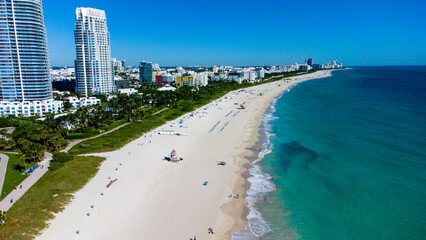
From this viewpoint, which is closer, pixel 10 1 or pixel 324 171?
pixel 324 171

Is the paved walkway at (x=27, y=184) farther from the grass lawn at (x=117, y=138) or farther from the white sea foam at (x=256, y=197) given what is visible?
the white sea foam at (x=256, y=197)

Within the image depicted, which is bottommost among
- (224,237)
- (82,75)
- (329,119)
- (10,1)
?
(224,237)

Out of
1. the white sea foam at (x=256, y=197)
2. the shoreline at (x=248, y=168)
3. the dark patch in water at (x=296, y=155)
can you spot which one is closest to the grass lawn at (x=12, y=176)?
the shoreline at (x=248, y=168)

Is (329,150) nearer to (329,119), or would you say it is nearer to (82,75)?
(329,119)

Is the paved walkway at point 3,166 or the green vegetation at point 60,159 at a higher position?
the green vegetation at point 60,159

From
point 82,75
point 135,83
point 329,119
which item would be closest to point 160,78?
point 135,83

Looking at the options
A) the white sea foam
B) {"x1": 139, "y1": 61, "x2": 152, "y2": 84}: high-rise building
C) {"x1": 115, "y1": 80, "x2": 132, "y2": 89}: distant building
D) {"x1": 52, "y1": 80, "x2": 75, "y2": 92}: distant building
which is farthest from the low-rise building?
{"x1": 139, "y1": 61, "x2": 152, "y2": 84}: high-rise building

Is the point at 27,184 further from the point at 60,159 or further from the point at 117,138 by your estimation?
the point at 117,138
